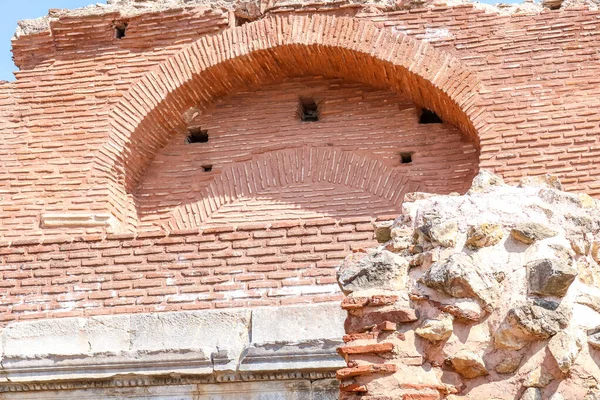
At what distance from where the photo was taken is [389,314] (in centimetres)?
394

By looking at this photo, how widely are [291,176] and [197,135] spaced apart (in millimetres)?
1130

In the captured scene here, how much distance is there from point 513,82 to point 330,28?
161cm

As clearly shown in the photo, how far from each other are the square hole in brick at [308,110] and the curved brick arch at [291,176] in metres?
0.45

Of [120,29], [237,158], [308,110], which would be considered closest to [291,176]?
[237,158]

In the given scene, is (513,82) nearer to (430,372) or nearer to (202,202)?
(202,202)

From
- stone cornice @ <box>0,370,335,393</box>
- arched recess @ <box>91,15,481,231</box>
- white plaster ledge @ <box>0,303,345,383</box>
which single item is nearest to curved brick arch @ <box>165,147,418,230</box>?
arched recess @ <box>91,15,481,231</box>

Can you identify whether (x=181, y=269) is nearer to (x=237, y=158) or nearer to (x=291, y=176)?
(x=291, y=176)

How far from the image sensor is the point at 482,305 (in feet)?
12.6

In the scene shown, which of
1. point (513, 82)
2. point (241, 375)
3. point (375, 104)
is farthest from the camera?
point (375, 104)

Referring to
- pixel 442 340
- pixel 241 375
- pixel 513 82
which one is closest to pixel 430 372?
pixel 442 340

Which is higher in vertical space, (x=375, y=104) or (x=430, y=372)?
(x=375, y=104)

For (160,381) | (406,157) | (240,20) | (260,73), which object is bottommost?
(160,381)

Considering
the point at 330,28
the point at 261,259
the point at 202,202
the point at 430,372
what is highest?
the point at 330,28

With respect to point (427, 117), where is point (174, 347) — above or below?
below
